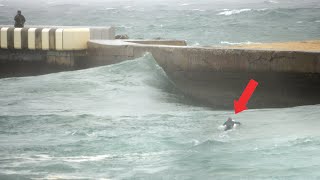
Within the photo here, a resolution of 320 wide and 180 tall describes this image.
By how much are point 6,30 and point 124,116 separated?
5.83 metres

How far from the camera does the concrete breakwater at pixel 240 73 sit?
13.7 metres

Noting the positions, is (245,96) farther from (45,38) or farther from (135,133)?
(45,38)

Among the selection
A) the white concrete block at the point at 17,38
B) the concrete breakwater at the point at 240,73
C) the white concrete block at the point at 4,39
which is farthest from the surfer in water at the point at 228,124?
the white concrete block at the point at 4,39

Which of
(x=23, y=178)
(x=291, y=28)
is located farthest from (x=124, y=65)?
(x=291, y=28)

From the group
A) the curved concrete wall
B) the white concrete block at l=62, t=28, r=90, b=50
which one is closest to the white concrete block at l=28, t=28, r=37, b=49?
the curved concrete wall

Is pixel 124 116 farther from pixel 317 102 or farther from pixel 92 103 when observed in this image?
pixel 317 102

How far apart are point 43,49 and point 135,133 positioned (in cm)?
623

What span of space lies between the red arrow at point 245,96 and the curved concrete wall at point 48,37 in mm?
4506

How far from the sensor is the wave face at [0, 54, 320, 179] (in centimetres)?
970

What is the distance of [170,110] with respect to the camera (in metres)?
14.1

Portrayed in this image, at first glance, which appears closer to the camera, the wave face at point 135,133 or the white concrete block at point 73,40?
the wave face at point 135,133

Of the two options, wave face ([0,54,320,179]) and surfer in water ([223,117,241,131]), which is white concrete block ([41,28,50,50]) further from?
surfer in water ([223,117,241,131])

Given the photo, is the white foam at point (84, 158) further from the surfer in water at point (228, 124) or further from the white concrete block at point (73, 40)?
the white concrete block at point (73, 40)

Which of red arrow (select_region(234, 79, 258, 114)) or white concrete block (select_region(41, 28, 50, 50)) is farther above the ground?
white concrete block (select_region(41, 28, 50, 50))
